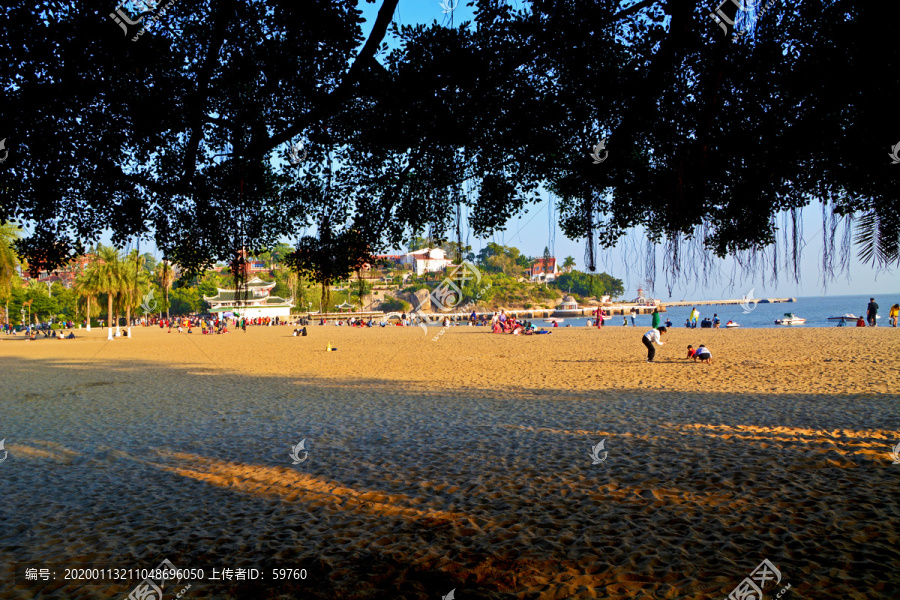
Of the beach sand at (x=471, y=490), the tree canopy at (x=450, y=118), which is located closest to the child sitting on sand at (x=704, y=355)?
the beach sand at (x=471, y=490)

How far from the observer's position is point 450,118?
14.6 feet

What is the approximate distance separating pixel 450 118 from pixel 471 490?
3993mm

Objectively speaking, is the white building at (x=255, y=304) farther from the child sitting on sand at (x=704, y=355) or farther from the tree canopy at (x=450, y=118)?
the tree canopy at (x=450, y=118)

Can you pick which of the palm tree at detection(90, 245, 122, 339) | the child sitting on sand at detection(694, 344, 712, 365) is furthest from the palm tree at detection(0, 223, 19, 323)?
the child sitting on sand at detection(694, 344, 712, 365)

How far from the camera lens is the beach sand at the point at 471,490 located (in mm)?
3980

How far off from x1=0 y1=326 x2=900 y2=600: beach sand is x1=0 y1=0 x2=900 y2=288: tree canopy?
2428 millimetres

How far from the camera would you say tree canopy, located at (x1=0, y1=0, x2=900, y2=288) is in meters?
3.61

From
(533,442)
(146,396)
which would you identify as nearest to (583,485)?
(533,442)

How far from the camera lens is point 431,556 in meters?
4.32

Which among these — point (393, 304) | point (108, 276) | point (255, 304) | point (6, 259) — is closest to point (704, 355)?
point (6, 259)

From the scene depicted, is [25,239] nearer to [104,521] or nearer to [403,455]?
[104,521]

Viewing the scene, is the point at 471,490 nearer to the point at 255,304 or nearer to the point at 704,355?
the point at 704,355

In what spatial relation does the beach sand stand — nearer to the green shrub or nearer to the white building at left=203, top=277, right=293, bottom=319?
the white building at left=203, top=277, right=293, bottom=319

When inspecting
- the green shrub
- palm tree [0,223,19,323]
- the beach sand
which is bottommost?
the beach sand
